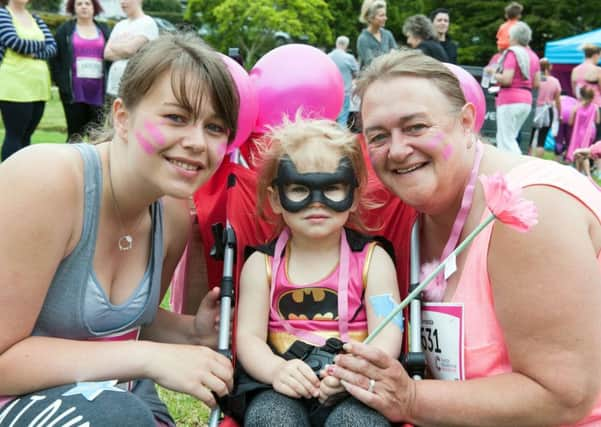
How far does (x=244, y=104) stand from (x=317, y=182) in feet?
1.42

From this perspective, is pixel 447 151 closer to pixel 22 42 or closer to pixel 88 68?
pixel 22 42

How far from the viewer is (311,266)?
2719 mm

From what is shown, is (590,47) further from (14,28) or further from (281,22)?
(281,22)

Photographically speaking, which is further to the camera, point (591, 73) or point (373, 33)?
point (591, 73)

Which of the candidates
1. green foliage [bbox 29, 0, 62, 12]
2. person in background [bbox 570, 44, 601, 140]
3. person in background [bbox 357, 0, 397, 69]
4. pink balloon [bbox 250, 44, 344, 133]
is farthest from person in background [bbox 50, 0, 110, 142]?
green foliage [bbox 29, 0, 62, 12]

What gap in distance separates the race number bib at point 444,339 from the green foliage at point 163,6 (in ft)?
148

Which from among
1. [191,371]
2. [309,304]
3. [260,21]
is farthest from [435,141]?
[260,21]

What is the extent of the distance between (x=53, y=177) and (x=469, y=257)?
1319mm

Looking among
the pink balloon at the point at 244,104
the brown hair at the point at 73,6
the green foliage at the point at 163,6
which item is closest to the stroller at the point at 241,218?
the pink balloon at the point at 244,104

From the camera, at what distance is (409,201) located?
7.95ft

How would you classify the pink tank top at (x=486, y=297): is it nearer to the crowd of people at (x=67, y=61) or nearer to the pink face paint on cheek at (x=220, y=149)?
the pink face paint on cheek at (x=220, y=149)

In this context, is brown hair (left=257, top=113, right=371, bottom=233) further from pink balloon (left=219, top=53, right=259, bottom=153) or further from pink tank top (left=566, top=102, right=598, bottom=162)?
pink tank top (left=566, top=102, right=598, bottom=162)

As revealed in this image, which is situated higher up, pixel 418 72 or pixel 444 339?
pixel 418 72

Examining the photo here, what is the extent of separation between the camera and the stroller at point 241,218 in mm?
2848
